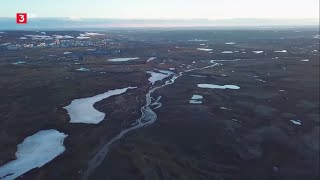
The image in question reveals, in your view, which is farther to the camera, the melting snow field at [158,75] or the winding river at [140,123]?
the melting snow field at [158,75]

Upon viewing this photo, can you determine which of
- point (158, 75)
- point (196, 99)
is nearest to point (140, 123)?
point (196, 99)

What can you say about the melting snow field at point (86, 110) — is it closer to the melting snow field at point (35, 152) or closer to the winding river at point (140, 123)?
the melting snow field at point (35, 152)

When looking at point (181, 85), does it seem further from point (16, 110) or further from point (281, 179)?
point (281, 179)

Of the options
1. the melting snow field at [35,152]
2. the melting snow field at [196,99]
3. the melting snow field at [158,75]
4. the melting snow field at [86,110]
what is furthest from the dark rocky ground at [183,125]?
the melting snow field at [158,75]

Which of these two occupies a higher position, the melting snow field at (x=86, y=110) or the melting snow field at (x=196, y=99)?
the melting snow field at (x=196, y=99)

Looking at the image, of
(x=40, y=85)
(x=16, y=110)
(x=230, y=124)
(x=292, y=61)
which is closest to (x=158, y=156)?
(x=230, y=124)

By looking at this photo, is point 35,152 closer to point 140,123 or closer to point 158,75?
point 140,123

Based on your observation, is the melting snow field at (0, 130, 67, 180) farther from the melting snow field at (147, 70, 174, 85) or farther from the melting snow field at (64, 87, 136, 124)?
the melting snow field at (147, 70, 174, 85)
